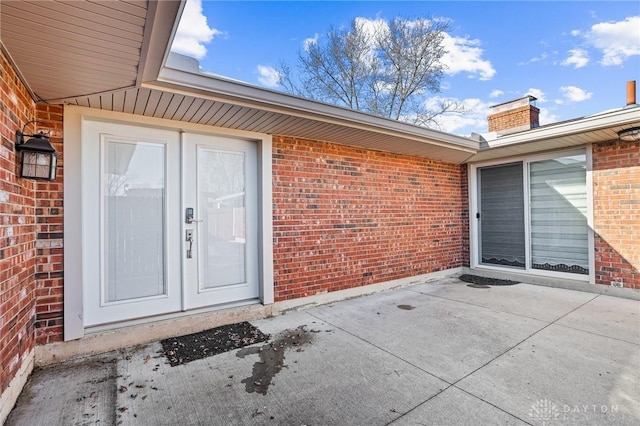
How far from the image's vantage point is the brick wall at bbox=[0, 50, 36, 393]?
200 cm

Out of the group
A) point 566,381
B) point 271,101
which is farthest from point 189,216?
point 566,381

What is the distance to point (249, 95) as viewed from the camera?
2924mm

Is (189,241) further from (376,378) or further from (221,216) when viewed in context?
(376,378)

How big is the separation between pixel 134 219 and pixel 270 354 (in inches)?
78.8

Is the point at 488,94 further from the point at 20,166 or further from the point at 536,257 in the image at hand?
the point at 20,166

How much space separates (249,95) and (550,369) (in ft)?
11.7

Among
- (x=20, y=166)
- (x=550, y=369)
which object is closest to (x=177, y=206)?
(x=20, y=166)

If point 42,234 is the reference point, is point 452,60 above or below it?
above

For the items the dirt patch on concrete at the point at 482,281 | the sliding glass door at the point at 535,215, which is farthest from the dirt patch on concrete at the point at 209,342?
the sliding glass door at the point at 535,215

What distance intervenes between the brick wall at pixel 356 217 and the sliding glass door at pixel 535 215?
20.9 inches

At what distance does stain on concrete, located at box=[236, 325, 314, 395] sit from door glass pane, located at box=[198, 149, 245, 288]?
1044 millimetres

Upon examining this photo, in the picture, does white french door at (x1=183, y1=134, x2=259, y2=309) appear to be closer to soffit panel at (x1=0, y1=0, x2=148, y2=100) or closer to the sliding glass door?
soffit panel at (x1=0, y1=0, x2=148, y2=100)

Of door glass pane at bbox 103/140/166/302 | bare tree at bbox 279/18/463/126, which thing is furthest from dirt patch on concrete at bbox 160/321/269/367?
bare tree at bbox 279/18/463/126

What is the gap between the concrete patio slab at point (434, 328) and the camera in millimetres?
2733
